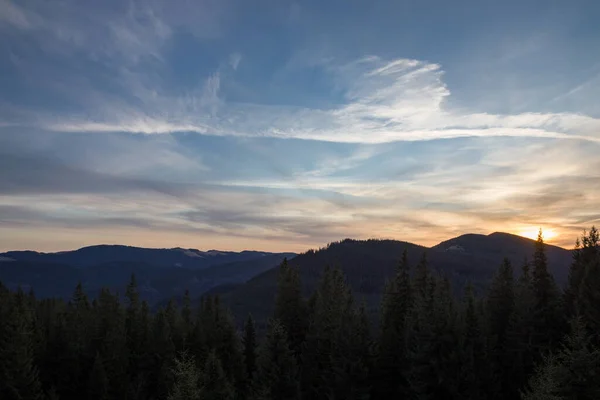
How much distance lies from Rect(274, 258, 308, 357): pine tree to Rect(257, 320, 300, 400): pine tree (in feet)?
46.1

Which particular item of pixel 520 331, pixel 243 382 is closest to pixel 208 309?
pixel 243 382

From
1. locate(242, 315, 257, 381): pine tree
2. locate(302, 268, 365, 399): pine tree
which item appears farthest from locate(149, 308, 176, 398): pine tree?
locate(302, 268, 365, 399): pine tree

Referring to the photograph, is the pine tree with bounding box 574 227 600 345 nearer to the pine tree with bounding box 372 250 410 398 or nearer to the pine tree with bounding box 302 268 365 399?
the pine tree with bounding box 372 250 410 398

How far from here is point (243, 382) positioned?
64125 mm

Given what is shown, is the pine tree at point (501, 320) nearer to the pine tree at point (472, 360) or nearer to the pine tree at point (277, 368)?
the pine tree at point (472, 360)

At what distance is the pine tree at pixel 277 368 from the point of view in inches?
1880

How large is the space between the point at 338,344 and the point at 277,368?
23.3 feet

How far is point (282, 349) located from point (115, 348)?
26.8 metres

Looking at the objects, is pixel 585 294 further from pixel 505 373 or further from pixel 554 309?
pixel 505 373

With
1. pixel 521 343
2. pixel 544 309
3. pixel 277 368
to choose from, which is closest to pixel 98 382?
pixel 277 368

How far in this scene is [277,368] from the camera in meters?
48.2

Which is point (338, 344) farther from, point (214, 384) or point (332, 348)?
point (214, 384)

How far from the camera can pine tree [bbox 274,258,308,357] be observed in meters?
64.4

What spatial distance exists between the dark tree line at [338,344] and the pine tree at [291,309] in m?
0.14
